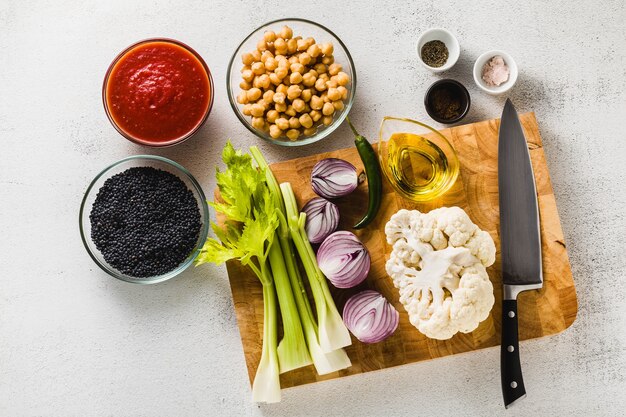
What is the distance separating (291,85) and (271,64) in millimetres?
103

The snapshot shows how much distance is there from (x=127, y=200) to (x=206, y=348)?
0.64 m

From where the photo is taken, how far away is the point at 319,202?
7.11ft

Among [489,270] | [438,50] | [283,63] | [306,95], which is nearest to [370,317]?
[489,270]

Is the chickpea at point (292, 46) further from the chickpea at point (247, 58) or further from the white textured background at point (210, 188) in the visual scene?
the white textured background at point (210, 188)

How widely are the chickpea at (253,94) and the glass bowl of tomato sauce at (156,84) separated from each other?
0.16m

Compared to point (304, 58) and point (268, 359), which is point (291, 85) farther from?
point (268, 359)

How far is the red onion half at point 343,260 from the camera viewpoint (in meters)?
2.09

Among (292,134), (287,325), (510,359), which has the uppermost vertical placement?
(292,134)

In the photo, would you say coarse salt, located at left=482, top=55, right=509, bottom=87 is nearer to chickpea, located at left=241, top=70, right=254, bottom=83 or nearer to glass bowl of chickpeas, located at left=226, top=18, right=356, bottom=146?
glass bowl of chickpeas, located at left=226, top=18, right=356, bottom=146

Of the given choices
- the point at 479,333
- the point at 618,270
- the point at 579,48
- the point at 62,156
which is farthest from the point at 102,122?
the point at 618,270

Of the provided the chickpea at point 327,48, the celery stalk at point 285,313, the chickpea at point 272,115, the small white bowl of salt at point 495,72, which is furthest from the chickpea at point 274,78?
the small white bowl of salt at point 495,72

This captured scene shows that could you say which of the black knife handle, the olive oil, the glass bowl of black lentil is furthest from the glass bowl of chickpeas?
the black knife handle

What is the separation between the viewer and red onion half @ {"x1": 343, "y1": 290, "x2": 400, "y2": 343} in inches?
82.2

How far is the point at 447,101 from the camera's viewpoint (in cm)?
230
